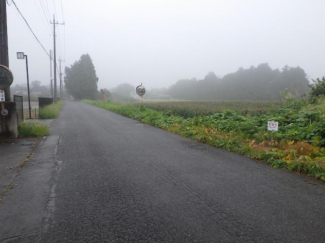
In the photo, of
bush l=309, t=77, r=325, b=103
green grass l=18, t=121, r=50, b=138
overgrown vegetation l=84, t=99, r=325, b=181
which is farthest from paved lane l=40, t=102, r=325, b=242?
bush l=309, t=77, r=325, b=103

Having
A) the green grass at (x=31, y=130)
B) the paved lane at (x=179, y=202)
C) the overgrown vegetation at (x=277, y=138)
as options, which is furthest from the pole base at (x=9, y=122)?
the overgrown vegetation at (x=277, y=138)

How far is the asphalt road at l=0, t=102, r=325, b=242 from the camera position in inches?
116

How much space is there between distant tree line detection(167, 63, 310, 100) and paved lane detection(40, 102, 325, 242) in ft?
170

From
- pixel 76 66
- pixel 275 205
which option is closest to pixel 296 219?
pixel 275 205

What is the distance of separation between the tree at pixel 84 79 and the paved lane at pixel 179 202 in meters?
71.9

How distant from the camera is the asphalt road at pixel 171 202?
2947 millimetres

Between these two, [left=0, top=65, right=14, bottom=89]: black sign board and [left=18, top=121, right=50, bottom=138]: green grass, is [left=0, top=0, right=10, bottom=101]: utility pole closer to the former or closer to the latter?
[left=0, top=65, right=14, bottom=89]: black sign board

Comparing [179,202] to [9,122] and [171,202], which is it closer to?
A: [171,202]

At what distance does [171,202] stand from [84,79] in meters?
75.2

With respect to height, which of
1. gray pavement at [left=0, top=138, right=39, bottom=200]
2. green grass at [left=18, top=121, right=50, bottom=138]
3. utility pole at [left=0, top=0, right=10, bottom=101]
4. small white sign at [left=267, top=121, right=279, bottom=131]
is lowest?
gray pavement at [left=0, top=138, right=39, bottom=200]

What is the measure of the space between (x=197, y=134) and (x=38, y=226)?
686cm

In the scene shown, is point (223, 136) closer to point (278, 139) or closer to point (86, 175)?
point (278, 139)

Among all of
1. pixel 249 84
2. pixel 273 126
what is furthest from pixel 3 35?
pixel 249 84

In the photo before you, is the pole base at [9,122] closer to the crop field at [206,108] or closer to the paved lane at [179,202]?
the paved lane at [179,202]
